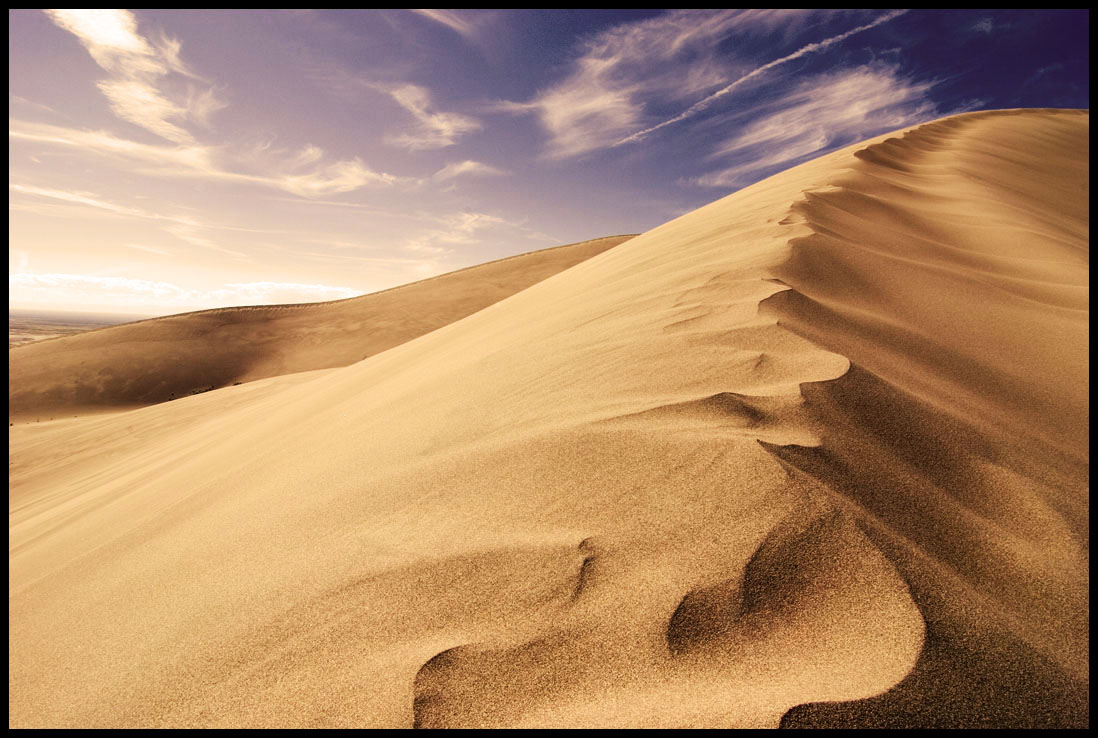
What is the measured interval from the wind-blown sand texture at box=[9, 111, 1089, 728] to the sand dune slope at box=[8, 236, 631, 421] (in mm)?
16072

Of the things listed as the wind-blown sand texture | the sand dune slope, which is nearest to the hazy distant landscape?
the sand dune slope

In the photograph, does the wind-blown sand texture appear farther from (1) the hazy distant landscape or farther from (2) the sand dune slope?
(1) the hazy distant landscape

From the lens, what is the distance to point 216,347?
61.1 feet

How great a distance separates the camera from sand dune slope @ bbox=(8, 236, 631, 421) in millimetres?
15344

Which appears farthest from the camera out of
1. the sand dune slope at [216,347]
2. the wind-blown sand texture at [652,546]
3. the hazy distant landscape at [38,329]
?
the hazy distant landscape at [38,329]

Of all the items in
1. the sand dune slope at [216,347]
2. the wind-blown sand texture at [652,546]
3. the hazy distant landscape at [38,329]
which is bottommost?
the wind-blown sand texture at [652,546]

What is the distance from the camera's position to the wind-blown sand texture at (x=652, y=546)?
2.73 ft

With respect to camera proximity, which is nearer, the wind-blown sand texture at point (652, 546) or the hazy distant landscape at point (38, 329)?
the wind-blown sand texture at point (652, 546)

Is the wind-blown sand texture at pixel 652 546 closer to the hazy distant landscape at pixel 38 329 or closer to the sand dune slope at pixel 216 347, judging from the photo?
the sand dune slope at pixel 216 347

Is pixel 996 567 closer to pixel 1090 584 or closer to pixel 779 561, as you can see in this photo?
pixel 1090 584

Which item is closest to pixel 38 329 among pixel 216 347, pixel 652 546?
pixel 216 347

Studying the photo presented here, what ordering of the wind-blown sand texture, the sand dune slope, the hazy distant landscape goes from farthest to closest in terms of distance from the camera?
the hazy distant landscape
the sand dune slope
the wind-blown sand texture

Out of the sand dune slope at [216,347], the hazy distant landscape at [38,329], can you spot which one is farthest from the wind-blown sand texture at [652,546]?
the hazy distant landscape at [38,329]

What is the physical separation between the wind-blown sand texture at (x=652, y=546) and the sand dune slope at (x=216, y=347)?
1607 centimetres
